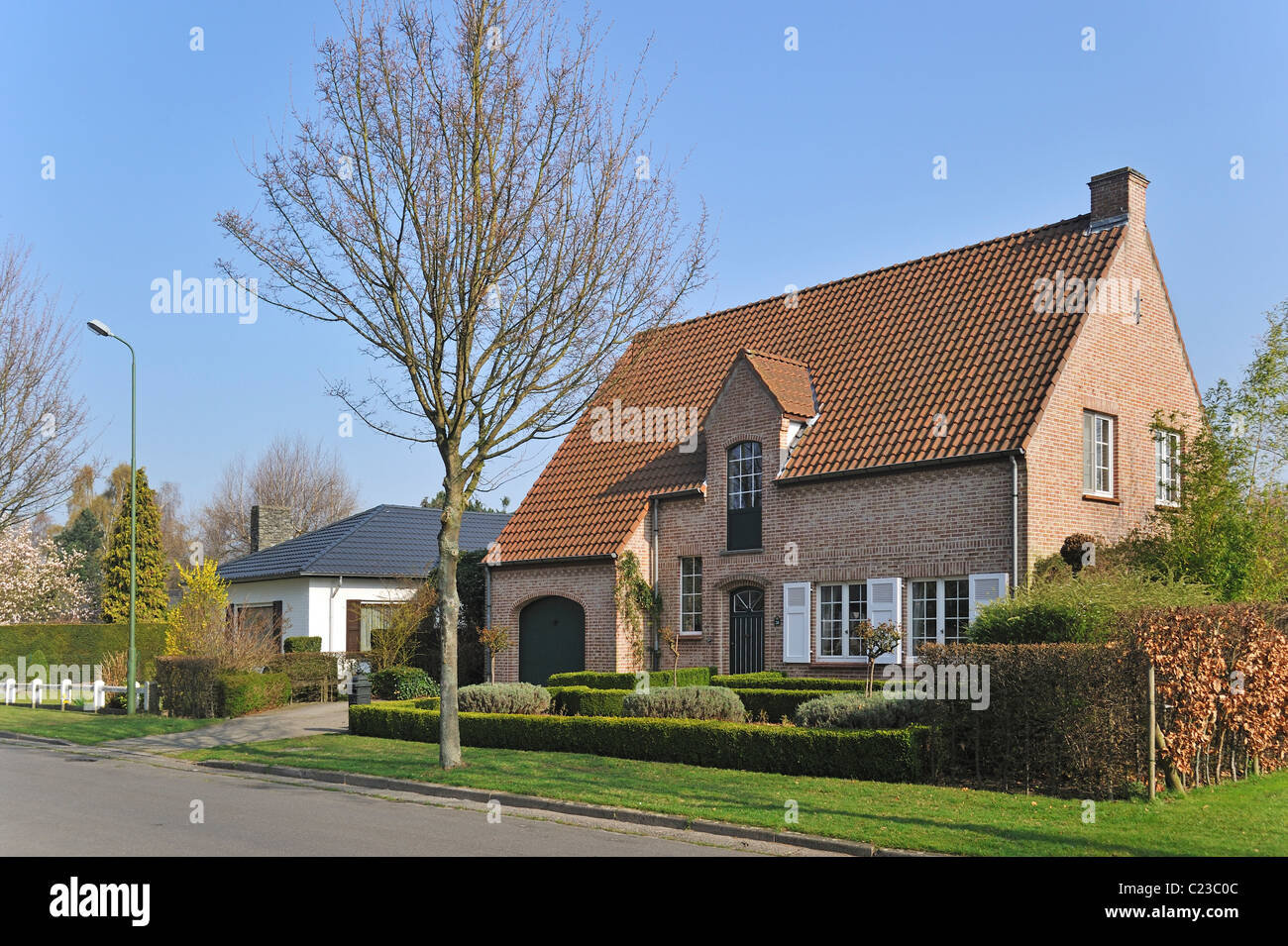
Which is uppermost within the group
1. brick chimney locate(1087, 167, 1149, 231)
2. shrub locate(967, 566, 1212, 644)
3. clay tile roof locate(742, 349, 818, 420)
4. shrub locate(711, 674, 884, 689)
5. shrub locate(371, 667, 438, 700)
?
brick chimney locate(1087, 167, 1149, 231)

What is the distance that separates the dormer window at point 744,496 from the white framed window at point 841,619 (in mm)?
2130

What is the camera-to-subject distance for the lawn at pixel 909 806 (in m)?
10.3

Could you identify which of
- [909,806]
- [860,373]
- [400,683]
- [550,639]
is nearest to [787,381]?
[860,373]

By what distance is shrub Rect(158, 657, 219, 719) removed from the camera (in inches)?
992

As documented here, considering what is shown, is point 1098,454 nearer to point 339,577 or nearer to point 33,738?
point 33,738

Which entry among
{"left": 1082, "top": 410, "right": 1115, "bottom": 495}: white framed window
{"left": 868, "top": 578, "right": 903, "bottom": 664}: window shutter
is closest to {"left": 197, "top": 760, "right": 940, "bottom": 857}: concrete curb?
{"left": 868, "top": 578, "right": 903, "bottom": 664}: window shutter

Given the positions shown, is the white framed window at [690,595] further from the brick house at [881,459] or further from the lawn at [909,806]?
the lawn at [909,806]

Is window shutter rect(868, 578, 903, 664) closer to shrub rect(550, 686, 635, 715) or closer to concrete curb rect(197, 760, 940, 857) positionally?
shrub rect(550, 686, 635, 715)

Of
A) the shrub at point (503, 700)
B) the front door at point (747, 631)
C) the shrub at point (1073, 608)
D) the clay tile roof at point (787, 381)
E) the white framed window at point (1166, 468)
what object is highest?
the clay tile roof at point (787, 381)

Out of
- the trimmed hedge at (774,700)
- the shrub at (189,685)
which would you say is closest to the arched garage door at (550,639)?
the shrub at (189,685)

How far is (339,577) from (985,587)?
69.6ft

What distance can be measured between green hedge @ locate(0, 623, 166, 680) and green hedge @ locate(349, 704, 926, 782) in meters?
20.7
